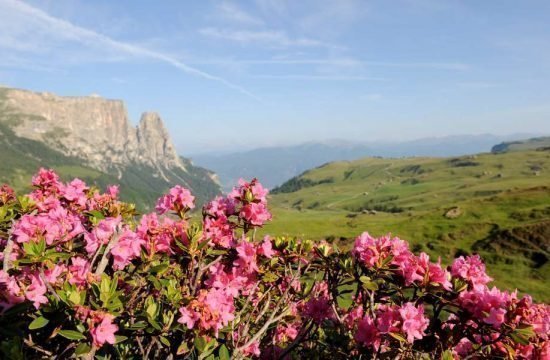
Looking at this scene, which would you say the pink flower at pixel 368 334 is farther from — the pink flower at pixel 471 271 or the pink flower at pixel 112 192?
the pink flower at pixel 112 192

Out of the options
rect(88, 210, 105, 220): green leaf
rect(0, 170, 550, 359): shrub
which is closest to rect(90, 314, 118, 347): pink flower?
rect(0, 170, 550, 359): shrub

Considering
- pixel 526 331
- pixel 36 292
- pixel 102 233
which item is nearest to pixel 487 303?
pixel 526 331

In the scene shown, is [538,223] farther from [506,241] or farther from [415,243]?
[415,243]

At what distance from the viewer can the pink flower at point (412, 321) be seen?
4758 mm

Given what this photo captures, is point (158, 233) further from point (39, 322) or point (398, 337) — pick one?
point (398, 337)

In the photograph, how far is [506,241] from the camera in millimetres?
48375

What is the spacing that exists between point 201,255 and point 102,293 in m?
1.59

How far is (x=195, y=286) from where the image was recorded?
5.23 metres

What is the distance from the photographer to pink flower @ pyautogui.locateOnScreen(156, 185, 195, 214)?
19.6 ft

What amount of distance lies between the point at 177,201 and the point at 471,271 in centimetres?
407

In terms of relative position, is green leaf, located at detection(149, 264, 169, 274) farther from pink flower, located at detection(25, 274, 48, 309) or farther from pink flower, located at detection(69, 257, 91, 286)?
pink flower, located at detection(25, 274, 48, 309)

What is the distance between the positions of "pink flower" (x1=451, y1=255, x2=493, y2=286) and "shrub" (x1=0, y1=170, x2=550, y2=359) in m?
0.02

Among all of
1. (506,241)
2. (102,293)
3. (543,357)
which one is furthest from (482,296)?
(506,241)

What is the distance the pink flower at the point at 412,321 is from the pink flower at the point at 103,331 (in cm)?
311
